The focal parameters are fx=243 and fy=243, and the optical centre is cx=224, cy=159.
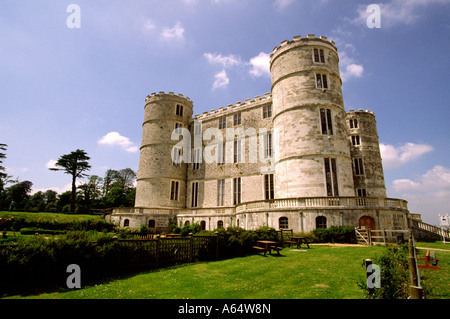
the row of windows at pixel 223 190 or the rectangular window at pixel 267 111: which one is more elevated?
the rectangular window at pixel 267 111

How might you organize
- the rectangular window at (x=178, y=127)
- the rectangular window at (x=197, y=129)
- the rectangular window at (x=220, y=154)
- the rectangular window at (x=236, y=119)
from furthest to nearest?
the rectangular window at (x=197, y=129) < the rectangular window at (x=178, y=127) < the rectangular window at (x=236, y=119) < the rectangular window at (x=220, y=154)

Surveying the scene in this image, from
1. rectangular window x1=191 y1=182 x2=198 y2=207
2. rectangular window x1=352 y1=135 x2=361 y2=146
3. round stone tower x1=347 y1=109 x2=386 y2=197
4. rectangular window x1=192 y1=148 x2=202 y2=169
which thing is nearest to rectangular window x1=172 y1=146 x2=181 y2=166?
rectangular window x1=192 y1=148 x2=202 y2=169

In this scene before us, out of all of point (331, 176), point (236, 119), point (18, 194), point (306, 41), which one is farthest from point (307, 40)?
point (18, 194)

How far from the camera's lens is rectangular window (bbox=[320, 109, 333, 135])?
72.4 feet

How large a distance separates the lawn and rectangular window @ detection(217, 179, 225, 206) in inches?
799

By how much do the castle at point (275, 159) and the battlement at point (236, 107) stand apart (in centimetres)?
14

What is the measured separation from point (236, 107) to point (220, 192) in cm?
1132

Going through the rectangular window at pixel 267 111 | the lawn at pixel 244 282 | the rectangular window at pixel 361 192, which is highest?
the rectangular window at pixel 267 111

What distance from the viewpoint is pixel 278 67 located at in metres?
25.4

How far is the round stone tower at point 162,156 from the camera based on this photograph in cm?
3197

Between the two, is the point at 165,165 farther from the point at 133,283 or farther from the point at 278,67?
the point at 133,283

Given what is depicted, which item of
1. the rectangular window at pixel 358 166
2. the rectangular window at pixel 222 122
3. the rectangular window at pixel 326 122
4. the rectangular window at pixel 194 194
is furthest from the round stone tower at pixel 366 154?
the rectangular window at pixel 194 194

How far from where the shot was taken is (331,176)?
69.1 ft

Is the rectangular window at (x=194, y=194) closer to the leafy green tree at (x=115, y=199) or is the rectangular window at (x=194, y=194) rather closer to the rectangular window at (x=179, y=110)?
the rectangular window at (x=179, y=110)
